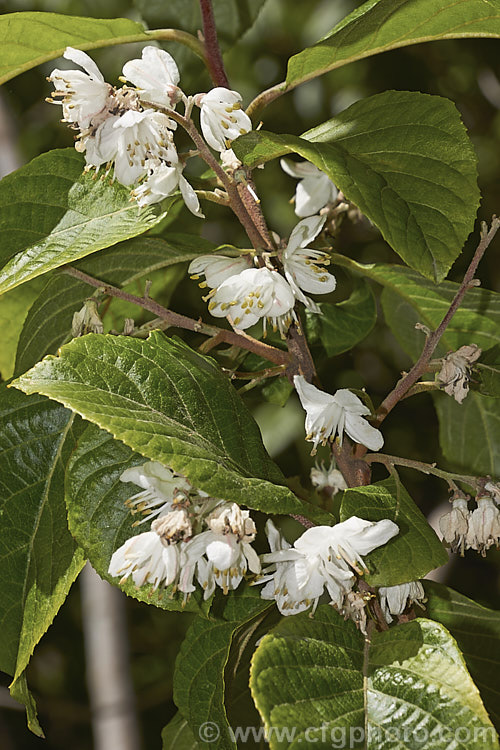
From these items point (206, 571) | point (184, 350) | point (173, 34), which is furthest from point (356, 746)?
point (173, 34)

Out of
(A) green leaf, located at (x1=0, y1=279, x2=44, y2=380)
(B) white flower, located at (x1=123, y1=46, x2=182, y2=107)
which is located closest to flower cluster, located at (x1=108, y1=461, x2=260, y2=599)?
(B) white flower, located at (x1=123, y1=46, x2=182, y2=107)

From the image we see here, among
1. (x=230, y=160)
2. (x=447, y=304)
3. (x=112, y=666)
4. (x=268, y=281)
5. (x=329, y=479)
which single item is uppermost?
(x=230, y=160)

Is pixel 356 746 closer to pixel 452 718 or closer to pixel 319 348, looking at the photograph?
pixel 452 718

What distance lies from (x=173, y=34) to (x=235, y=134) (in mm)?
171

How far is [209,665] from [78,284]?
0.41 metres

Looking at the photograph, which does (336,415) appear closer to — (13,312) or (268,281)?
(268,281)

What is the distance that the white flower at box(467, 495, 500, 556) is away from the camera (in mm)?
731

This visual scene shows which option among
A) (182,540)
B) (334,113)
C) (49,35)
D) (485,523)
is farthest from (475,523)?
(334,113)

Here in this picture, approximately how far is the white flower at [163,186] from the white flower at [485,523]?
1.20 ft

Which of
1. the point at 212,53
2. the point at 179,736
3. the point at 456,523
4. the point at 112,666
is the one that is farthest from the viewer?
the point at 112,666

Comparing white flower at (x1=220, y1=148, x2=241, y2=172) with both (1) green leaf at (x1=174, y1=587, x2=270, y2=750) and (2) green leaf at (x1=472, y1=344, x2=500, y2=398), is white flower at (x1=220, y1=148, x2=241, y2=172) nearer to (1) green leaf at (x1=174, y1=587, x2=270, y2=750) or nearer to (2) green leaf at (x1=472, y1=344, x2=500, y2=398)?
(2) green leaf at (x1=472, y1=344, x2=500, y2=398)

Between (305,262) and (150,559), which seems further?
(305,262)

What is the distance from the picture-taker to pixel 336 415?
0.76 metres

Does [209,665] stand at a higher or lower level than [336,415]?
lower
